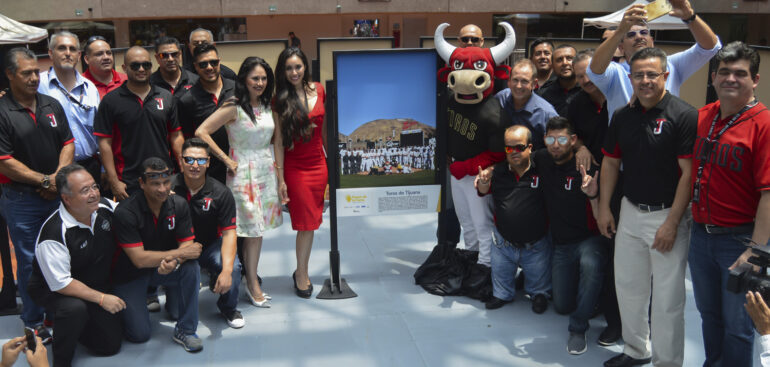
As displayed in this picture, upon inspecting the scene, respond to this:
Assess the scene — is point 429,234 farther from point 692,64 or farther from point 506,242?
point 692,64

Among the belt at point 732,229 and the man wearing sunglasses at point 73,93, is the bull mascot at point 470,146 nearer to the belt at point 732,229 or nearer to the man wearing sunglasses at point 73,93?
the belt at point 732,229

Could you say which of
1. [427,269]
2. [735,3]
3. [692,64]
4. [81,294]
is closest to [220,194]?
[81,294]

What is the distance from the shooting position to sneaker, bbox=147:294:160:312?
4801 millimetres

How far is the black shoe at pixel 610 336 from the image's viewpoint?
4.26 metres

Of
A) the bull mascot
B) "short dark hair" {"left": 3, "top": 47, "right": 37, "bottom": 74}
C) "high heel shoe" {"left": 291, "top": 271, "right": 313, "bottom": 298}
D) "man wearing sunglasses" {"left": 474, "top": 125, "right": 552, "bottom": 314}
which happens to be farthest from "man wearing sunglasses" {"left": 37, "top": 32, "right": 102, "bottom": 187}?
"man wearing sunglasses" {"left": 474, "top": 125, "right": 552, "bottom": 314}

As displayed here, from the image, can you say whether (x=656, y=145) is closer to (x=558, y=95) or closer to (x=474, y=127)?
(x=474, y=127)

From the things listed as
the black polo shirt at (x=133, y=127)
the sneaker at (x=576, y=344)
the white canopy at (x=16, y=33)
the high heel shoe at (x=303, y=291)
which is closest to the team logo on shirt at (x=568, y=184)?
the sneaker at (x=576, y=344)

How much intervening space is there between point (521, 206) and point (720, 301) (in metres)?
1.59

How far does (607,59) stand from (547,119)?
105 centimetres

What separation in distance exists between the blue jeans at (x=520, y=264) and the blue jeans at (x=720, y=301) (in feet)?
4.64

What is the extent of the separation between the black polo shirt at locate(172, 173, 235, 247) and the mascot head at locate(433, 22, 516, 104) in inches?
75.3

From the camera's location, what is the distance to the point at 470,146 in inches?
198

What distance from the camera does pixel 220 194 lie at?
4445 millimetres

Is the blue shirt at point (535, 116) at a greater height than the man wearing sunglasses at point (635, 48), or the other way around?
the man wearing sunglasses at point (635, 48)
